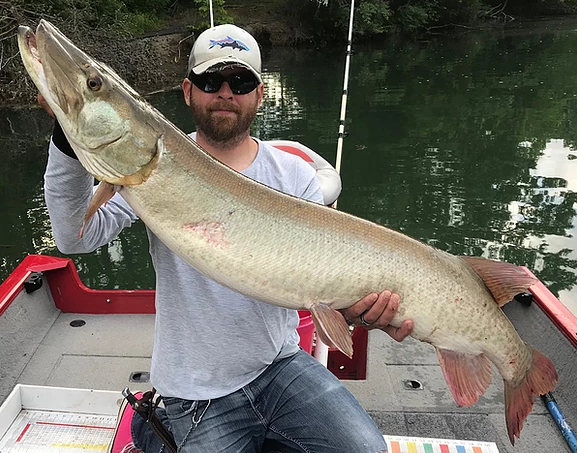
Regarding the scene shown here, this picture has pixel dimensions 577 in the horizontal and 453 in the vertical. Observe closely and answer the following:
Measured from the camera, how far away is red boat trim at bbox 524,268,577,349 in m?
3.11

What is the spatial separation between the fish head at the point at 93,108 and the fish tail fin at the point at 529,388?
1.60 metres

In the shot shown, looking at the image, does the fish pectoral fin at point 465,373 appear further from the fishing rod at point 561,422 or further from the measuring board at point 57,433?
the measuring board at point 57,433

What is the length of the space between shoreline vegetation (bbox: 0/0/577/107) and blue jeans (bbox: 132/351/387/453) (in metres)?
9.62

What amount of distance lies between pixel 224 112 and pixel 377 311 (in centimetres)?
101

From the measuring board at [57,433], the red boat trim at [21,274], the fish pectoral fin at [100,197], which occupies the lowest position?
the measuring board at [57,433]

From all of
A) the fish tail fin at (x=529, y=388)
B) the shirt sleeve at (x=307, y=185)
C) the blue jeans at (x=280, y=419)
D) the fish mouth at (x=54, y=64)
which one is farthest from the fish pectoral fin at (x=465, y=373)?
the fish mouth at (x=54, y=64)

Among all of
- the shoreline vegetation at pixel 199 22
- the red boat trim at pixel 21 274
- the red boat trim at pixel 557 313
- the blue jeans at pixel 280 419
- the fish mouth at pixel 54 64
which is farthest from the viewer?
the shoreline vegetation at pixel 199 22

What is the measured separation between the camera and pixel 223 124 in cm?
214

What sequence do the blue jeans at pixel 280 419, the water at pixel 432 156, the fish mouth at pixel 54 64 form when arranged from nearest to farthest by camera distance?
the fish mouth at pixel 54 64, the blue jeans at pixel 280 419, the water at pixel 432 156

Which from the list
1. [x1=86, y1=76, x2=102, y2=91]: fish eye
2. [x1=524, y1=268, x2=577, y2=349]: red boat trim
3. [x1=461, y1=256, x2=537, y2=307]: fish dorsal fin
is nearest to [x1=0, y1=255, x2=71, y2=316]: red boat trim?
[x1=86, y1=76, x2=102, y2=91]: fish eye

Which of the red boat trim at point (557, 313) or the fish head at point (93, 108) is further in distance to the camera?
the red boat trim at point (557, 313)

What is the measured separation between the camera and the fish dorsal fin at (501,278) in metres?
1.99

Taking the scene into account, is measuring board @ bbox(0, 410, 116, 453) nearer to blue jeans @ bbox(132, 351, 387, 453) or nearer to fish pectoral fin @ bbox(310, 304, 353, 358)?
blue jeans @ bbox(132, 351, 387, 453)

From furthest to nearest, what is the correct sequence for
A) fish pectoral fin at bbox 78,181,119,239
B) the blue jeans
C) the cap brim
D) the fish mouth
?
the cap brim < the blue jeans < fish pectoral fin at bbox 78,181,119,239 < the fish mouth
